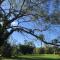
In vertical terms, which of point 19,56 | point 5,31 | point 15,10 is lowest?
point 19,56

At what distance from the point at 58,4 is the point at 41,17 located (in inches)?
→ 99.2

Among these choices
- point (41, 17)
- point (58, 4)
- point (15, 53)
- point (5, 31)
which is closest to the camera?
point (58, 4)

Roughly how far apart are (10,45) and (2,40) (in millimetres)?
437

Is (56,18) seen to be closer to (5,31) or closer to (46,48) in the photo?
Result: (46,48)

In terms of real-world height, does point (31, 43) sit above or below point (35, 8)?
below

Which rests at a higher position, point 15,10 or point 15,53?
point 15,10

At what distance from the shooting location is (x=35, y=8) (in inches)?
415

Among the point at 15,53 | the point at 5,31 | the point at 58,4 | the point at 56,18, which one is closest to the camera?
the point at 58,4

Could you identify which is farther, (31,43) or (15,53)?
(15,53)

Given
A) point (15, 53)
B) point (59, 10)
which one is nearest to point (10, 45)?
point (15, 53)

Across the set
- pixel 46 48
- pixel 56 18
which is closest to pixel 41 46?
pixel 46 48

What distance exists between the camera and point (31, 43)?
11.4 metres

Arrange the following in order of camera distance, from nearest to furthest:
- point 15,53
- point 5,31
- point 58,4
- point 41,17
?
point 58,4, point 41,17, point 5,31, point 15,53

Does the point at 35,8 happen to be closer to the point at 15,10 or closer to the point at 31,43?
the point at 15,10
